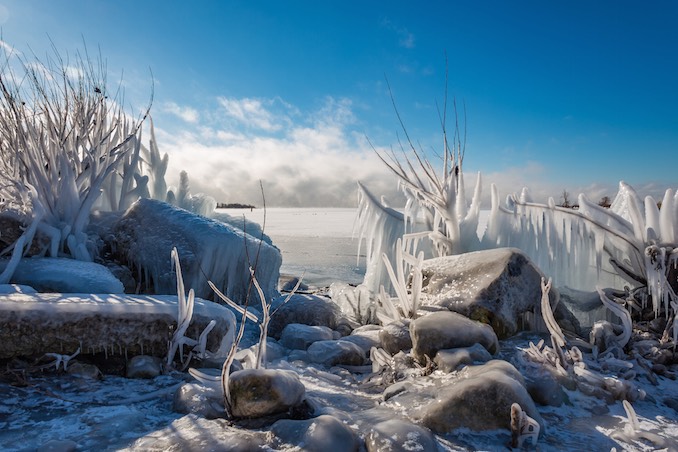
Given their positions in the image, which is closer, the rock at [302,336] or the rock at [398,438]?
the rock at [398,438]

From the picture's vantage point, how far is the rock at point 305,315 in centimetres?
511

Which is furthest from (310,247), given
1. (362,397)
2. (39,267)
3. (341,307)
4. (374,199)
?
(362,397)

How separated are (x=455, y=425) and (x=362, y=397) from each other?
819 mm

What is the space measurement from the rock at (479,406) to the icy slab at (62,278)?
3732mm

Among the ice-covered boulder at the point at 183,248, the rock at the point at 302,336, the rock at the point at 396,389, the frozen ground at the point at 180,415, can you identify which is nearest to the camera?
the frozen ground at the point at 180,415

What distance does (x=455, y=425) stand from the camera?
85.7 inches

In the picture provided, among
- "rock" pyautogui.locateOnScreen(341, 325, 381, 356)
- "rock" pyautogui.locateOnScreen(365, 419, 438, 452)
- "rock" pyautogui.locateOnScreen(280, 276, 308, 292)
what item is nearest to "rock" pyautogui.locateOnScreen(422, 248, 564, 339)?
"rock" pyautogui.locateOnScreen(341, 325, 381, 356)

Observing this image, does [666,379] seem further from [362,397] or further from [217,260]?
[217,260]

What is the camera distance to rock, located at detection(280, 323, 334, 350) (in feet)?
13.8

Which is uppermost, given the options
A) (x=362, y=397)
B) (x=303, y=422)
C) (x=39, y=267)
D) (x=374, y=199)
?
(x=374, y=199)

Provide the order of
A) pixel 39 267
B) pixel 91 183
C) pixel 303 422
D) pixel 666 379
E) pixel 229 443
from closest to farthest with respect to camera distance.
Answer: pixel 229 443 < pixel 303 422 < pixel 666 379 < pixel 39 267 < pixel 91 183

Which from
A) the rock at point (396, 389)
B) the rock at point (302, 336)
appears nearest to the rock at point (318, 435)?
the rock at point (396, 389)

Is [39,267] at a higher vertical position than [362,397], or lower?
higher

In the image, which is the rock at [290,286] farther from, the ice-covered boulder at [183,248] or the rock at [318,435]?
the rock at [318,435]
